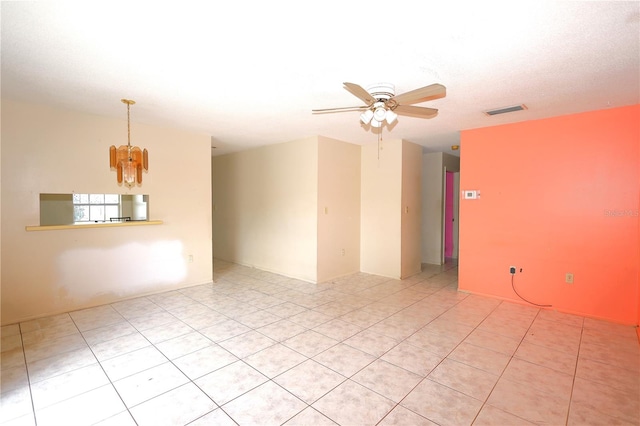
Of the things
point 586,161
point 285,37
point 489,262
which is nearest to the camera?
point 285,37

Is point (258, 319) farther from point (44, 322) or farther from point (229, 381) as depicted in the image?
point (44, 322)

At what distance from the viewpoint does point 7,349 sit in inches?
107

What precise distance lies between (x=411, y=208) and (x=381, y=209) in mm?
592

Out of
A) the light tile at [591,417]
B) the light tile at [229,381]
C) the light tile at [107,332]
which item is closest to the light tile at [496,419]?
the light tile at [591,417]

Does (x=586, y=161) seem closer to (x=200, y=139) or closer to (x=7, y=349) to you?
(x=200, y=139)

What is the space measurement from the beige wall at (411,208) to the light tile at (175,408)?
403cm

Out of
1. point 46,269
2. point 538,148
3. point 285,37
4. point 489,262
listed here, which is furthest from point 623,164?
point 46,269

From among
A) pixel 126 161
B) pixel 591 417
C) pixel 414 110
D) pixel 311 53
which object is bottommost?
pixel 591 417

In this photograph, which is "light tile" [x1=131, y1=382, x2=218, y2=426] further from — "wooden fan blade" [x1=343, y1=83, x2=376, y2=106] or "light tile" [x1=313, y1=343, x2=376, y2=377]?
"wooden fan blade" [x1=343, y1=83, x2=376, y2=106]

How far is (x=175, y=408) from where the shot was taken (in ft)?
6.42

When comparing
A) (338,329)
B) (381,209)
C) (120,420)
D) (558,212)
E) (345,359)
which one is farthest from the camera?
(381,209)

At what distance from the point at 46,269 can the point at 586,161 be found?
668cm

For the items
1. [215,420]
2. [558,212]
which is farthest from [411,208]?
[215,420]

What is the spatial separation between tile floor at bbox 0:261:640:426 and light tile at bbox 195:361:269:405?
13mm
